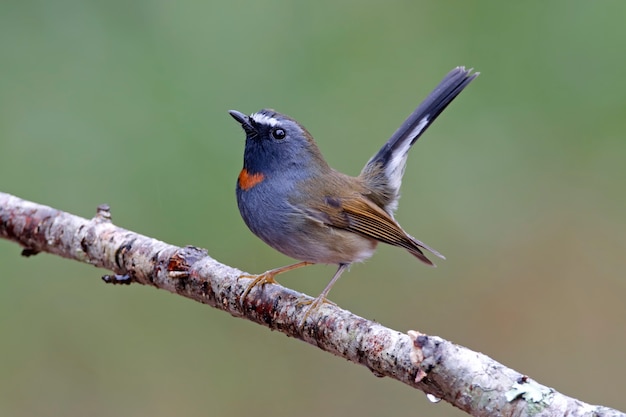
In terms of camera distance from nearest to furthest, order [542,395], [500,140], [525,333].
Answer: [542,395], [525,333], [500,140]

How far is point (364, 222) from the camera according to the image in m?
4.35

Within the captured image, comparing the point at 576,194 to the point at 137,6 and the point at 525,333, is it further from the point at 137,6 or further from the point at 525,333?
the point at 137,6

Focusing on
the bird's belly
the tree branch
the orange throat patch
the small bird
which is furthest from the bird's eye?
the tree branch

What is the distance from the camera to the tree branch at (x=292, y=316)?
256 cm

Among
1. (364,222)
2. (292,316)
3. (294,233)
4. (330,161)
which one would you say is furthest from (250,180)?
(330,161)

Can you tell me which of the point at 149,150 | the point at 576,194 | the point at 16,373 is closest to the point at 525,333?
the point at 576,194

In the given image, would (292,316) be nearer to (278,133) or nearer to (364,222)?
(364,222)

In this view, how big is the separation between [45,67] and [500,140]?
316cm

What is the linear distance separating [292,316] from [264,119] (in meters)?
1.26

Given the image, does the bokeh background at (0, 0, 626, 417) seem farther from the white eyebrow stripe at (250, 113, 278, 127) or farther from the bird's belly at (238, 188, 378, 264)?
the bird's belly at (238, 188, 378, 264)

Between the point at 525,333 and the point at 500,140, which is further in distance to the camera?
the point at 500,140

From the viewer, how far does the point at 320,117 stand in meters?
5.35

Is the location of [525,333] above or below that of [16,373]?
above

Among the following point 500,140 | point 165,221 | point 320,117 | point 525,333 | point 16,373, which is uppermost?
point 500,140
